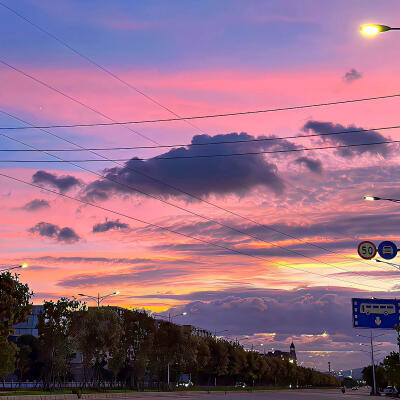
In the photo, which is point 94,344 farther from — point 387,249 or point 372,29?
point 372,29

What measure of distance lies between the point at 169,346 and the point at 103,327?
29.2 metres

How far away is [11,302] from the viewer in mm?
56688

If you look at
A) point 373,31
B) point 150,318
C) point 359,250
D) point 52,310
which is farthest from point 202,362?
point 373,31

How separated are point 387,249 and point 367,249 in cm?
378

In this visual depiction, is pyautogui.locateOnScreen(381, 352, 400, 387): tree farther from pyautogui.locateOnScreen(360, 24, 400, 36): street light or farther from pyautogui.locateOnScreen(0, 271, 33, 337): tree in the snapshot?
pyautogui.locateOnScreen(360, 24, 400, 36): street light

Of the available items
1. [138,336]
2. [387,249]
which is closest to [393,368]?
[138,336]

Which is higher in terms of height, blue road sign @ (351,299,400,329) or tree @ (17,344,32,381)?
blue road sign @ (351,299,400,329)

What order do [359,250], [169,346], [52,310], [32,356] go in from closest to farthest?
[359,250]
[52,310]
[169,346]
[32,356]

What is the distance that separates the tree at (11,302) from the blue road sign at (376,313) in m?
36.1

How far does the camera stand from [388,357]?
98.8 m

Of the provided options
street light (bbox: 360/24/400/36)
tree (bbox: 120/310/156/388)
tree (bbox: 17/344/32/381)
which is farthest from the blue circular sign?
tree (bbox: 17/344/32/381)

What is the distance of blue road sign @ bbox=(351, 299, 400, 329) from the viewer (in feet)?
241

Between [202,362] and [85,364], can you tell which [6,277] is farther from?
[202,362]

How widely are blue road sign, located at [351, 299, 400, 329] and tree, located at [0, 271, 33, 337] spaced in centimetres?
3612
